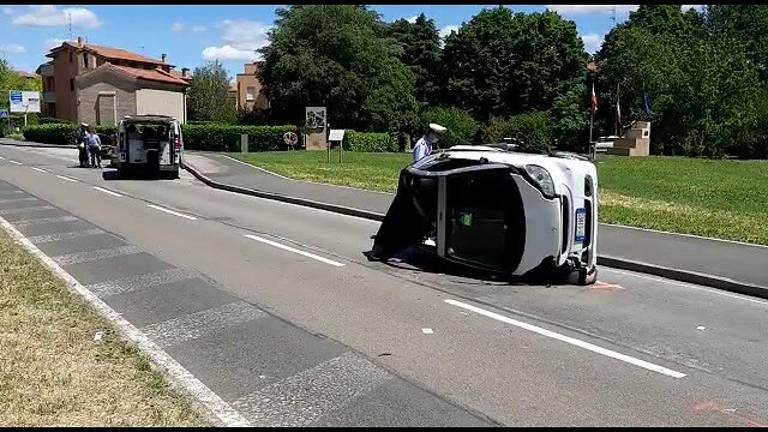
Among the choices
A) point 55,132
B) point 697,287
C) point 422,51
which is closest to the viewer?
point 697,287

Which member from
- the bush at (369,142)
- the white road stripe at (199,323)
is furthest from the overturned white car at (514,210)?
the bush at (369,142)

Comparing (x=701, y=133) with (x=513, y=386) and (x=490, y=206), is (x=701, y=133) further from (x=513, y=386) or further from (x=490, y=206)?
(x=513, y=386)

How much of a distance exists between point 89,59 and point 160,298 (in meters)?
74.4

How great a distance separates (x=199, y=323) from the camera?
295 inches

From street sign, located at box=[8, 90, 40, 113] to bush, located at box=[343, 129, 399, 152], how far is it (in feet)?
125

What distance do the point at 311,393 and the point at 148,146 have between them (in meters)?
22.0

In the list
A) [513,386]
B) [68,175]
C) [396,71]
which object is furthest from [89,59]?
[513,386]

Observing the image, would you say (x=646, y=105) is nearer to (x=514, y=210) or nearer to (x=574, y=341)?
(x=514, y=210)

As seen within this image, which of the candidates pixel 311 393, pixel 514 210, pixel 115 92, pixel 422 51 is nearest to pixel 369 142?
pixel 115 92

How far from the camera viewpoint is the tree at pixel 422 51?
240 feet

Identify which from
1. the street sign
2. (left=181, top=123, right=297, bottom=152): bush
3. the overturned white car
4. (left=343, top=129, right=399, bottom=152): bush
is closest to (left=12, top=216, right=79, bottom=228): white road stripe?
the overturned white car

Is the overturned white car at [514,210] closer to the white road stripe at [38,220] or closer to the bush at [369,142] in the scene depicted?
the white road stripe at [38,220]

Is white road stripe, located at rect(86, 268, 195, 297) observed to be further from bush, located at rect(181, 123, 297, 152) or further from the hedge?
the hedge

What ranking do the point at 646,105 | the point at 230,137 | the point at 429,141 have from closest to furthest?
1. the point at 429,141
2. the point at 230,137
3. the point at 646,105
